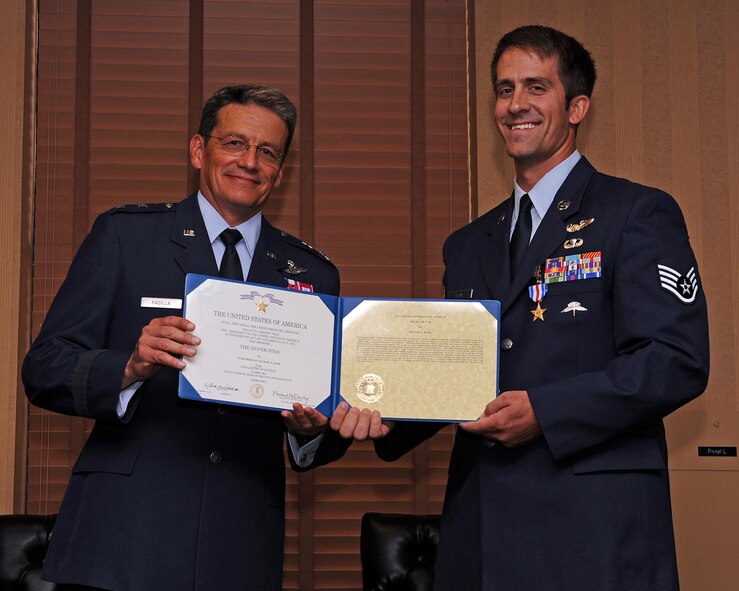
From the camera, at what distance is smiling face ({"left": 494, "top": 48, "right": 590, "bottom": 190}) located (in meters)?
2.17

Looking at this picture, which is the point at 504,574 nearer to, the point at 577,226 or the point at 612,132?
the point at 577,226

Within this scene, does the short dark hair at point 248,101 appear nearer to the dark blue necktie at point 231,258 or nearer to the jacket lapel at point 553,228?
the dark blue necktie at point 231,258

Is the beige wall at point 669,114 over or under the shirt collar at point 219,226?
over

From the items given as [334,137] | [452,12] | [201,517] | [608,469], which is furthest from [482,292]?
[452,12]

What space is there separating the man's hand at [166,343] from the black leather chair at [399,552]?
1.17 meters

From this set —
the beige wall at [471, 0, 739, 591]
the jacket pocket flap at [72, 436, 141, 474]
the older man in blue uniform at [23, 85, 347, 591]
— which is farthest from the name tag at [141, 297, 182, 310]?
the beige wall at [471, 0, 739, 591]

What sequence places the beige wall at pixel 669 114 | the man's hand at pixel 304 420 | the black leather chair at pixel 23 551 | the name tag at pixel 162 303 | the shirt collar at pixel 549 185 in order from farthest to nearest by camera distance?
1. the beige wall at pixel 669 114
2. the black leather chair at pixel 23 551
3. the shirt collar at pixel 549 185
4. the name tag at pixel 162 303
5. the man's hand at pixel 304 420

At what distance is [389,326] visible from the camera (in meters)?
2.01

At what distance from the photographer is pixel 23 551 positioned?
2.69m

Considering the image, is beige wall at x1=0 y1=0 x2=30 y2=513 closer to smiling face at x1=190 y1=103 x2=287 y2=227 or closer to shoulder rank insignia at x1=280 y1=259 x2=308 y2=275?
smiling face at x1=190 y1=103 x2=287 y2=227

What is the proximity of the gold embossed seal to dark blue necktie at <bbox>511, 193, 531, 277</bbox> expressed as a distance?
404 millimetres

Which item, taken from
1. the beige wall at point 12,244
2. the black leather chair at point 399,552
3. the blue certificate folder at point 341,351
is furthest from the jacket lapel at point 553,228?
the beige wall at point 12,244

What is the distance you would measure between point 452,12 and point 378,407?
7.19ft

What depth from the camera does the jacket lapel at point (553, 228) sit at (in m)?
2.03
